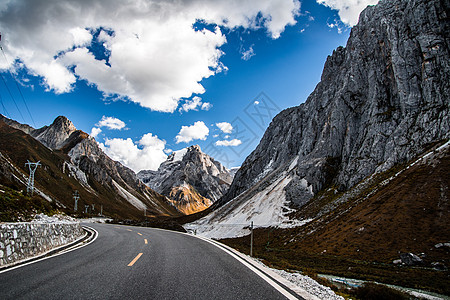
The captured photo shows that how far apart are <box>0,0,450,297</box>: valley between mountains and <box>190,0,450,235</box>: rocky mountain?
0.31 meters

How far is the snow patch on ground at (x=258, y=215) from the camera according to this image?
67438mm

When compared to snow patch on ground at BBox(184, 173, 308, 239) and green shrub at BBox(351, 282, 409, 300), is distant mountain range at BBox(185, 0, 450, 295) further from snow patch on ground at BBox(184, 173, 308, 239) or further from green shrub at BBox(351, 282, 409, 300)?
green shrub at BBox(351, 282, 409, 300)

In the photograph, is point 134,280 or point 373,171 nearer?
point 134,280

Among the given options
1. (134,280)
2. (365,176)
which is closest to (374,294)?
(134,280)

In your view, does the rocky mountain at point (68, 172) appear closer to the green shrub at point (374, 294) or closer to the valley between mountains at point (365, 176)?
the valley between mountains at point (365, 176)

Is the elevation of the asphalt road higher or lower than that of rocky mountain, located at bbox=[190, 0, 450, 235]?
lower

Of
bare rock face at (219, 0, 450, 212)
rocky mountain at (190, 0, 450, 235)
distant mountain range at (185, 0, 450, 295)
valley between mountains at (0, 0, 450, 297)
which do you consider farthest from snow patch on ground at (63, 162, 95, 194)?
bare rock face at (219, 0, 450, 212)

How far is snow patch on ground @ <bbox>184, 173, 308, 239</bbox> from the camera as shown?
6744 centimetres

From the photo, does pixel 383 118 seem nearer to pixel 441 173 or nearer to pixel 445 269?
pixel 441 173

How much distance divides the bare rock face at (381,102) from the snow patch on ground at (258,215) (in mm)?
4723

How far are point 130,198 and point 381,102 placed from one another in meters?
176

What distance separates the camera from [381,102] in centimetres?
7069

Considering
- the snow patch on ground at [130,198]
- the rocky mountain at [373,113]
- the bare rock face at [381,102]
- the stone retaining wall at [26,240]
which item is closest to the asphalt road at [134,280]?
the stone retaining wall at [26,240]

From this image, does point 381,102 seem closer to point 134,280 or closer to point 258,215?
point 258,215
